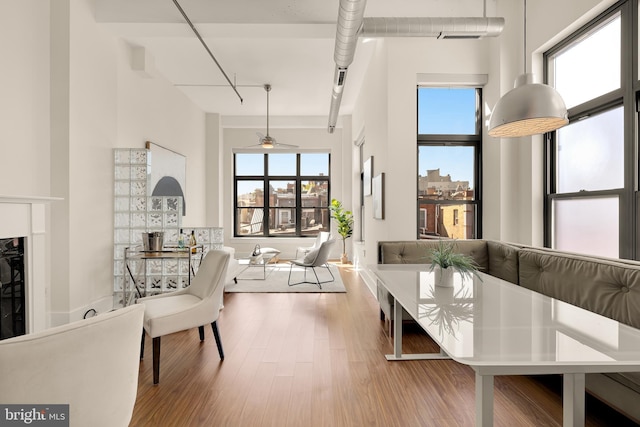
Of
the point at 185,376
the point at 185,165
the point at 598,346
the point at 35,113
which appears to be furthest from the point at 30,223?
the point at 185,165

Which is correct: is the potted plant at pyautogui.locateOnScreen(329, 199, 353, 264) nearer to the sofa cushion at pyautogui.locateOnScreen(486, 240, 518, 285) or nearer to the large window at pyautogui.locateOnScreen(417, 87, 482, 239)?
the large window at pyautogui.locateOnScreen(417, 87, 482, 239)

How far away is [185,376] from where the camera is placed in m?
2.46

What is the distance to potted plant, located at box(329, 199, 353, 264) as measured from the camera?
7535 mm

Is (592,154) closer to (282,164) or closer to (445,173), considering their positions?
(445,173)

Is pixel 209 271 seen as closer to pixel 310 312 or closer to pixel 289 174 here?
pixel 310 312

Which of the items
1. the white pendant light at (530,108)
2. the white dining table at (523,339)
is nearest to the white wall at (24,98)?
the white dining table at (523,339)

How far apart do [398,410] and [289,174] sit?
7.06 m

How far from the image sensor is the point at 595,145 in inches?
118

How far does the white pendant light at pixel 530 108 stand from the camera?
199cm

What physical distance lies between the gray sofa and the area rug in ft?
6.31

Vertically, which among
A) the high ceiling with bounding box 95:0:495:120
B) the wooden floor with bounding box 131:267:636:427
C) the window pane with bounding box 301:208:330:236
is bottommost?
the wooden floor with bounding box 131:267:636:427

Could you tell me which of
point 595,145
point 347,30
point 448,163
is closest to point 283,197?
point 448,163

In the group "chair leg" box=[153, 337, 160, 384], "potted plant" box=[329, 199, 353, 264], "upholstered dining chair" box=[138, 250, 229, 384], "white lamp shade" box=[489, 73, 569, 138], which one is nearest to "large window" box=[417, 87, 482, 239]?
"white lamp shade" box=[489, 73, 569, 138]

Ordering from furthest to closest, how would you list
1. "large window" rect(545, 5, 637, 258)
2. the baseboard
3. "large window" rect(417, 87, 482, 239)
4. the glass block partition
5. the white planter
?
"large window" rect(417, 87, 482, 239) → the glass block partition → the baseboard → "large window" rect(545, 5, 637, 258) → the white planter
